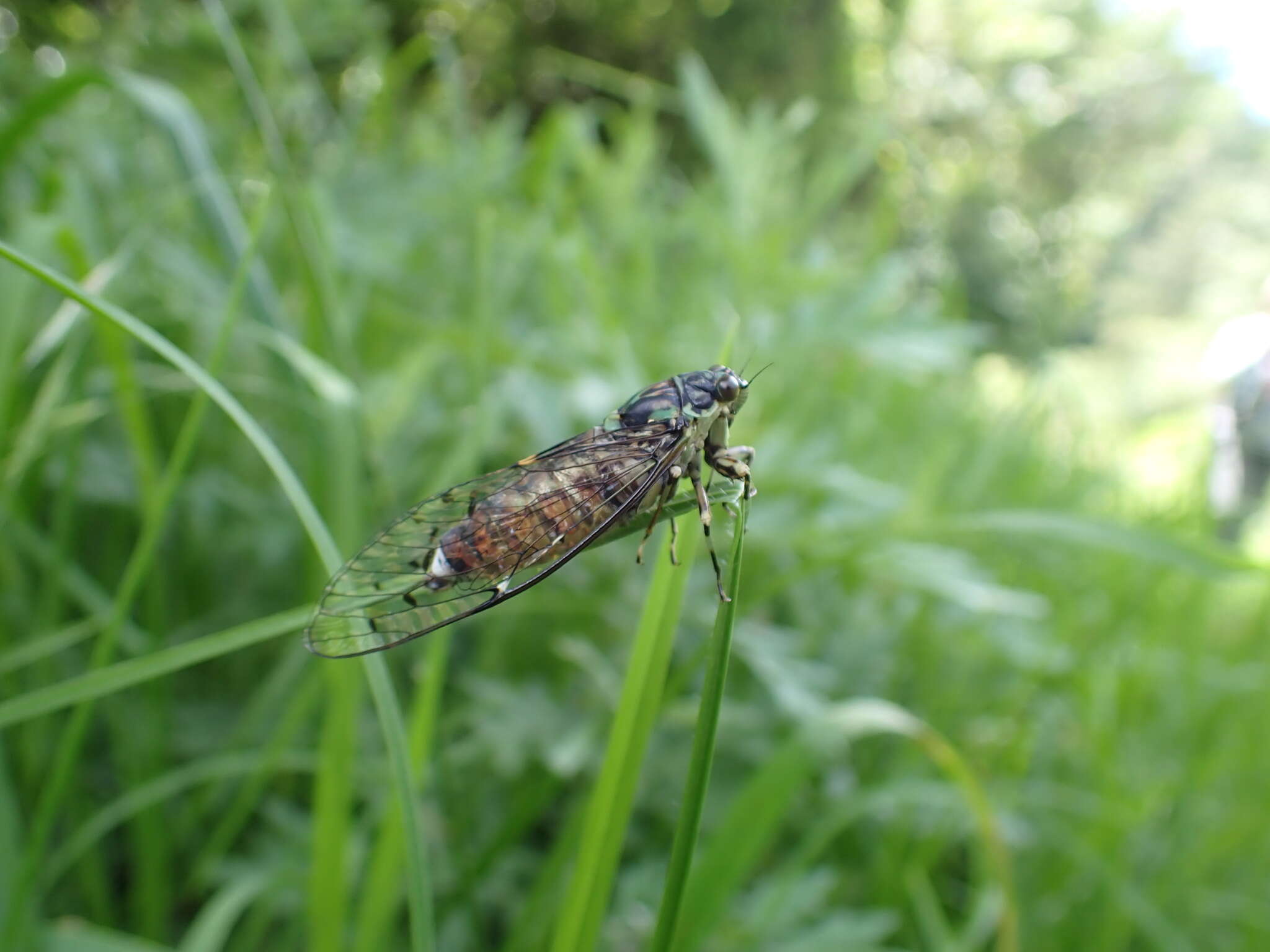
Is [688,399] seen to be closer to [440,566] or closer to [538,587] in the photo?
[440,566]

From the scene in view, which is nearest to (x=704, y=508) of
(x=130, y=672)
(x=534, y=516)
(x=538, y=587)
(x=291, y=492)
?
(x=534, y=516)

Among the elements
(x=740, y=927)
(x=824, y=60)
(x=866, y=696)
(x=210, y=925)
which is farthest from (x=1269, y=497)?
(x=824, y=60)

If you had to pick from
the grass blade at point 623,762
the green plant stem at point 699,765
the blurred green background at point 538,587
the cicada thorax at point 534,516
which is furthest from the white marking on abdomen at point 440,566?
the green plant stem at point 699,765

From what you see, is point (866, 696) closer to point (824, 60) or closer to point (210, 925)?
point (210, 925)

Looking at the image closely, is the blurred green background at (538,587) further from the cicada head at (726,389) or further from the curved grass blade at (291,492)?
the cicada head at (726,389)

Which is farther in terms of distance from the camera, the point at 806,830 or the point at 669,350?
the point at 669,350

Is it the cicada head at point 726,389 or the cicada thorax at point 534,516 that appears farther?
the cicada head at point 726,389

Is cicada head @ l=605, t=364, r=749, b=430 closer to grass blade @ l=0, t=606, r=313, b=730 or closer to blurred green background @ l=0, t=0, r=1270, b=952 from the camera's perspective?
blurred green background @ l=0, t=0, r=1270, b=952

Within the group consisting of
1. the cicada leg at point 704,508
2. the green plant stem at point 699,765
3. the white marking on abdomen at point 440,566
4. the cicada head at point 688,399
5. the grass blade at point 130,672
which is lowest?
the green plant stem at point 699,765
